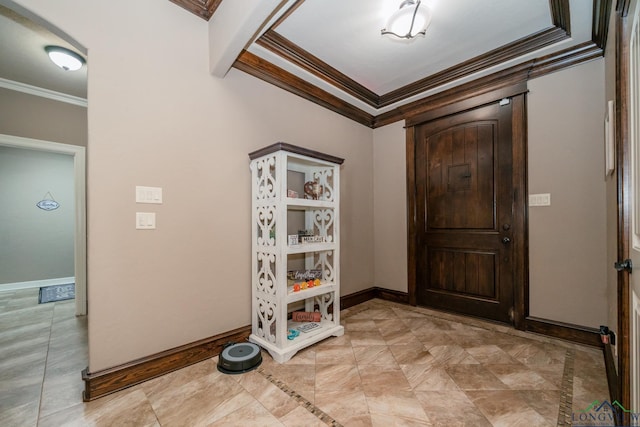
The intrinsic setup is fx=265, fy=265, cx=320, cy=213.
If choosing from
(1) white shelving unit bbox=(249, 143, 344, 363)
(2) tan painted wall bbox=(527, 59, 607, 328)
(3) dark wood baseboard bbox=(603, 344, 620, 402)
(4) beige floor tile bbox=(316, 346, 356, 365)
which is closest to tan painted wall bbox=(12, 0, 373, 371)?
(1) white shelving unit bbox=(249, 143, 344, 363)

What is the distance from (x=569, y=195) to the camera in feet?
7.44

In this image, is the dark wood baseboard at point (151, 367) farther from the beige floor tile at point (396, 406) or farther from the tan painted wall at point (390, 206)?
the tan painted wall at point (390, 206)

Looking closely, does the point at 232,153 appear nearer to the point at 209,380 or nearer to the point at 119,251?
the point at 119,251

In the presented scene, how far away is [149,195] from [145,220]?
174 mm

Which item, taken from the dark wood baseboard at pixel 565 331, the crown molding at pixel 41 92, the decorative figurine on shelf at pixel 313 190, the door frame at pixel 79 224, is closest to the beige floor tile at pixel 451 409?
the dark wood baseboard at pixel 565 331

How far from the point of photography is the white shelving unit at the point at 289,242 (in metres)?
2.05

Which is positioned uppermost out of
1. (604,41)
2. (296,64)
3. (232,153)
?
(296,64)

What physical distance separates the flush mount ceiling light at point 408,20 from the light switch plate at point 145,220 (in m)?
2.23

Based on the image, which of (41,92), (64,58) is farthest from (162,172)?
(41,92)

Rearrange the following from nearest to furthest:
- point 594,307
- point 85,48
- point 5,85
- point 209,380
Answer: point 85,48, point 209,380, point 594,307, point 5,85

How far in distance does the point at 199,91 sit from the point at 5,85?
2.48 metres

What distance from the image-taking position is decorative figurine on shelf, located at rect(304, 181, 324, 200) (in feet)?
8.41

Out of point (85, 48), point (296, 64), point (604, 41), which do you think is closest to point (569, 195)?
point (604, 41)

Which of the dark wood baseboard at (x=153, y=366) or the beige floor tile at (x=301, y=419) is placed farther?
the dark wood baseboard at (x=153, y=366)
